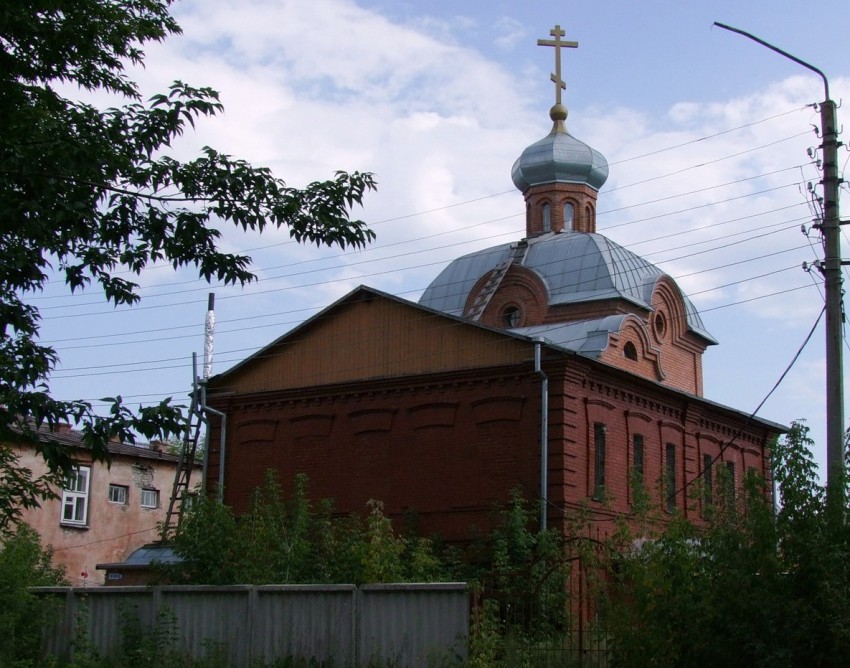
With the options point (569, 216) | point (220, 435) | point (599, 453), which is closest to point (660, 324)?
point (569, 216)

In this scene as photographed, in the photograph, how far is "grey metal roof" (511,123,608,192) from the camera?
39.3m

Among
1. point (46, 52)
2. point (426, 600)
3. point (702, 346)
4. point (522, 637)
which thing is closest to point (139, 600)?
point (426, 600)

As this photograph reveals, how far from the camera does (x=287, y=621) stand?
50.6 ft

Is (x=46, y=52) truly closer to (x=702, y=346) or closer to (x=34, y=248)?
(x=34, y=248)

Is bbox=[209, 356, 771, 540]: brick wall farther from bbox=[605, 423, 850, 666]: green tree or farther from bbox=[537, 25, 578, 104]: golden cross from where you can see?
bbox=[537, 25, 578, 104]: golden cross

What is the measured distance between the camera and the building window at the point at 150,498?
117 feet

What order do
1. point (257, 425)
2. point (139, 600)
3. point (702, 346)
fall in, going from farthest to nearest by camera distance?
point (702, 346) < point (257, 425) < point (139, 600)

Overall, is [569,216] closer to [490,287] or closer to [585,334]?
[490,287]

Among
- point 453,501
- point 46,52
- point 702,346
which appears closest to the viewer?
point 46,52

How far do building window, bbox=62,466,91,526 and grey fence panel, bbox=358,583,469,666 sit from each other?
21.0m

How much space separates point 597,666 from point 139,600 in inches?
287

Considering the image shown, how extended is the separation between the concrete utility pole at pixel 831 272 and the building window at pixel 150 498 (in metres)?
26.2

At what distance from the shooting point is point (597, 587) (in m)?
12.8

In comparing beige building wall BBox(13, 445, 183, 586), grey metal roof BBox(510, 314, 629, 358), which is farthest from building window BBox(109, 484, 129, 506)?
grey metal roof BBox(510, 314, 629, 358)
